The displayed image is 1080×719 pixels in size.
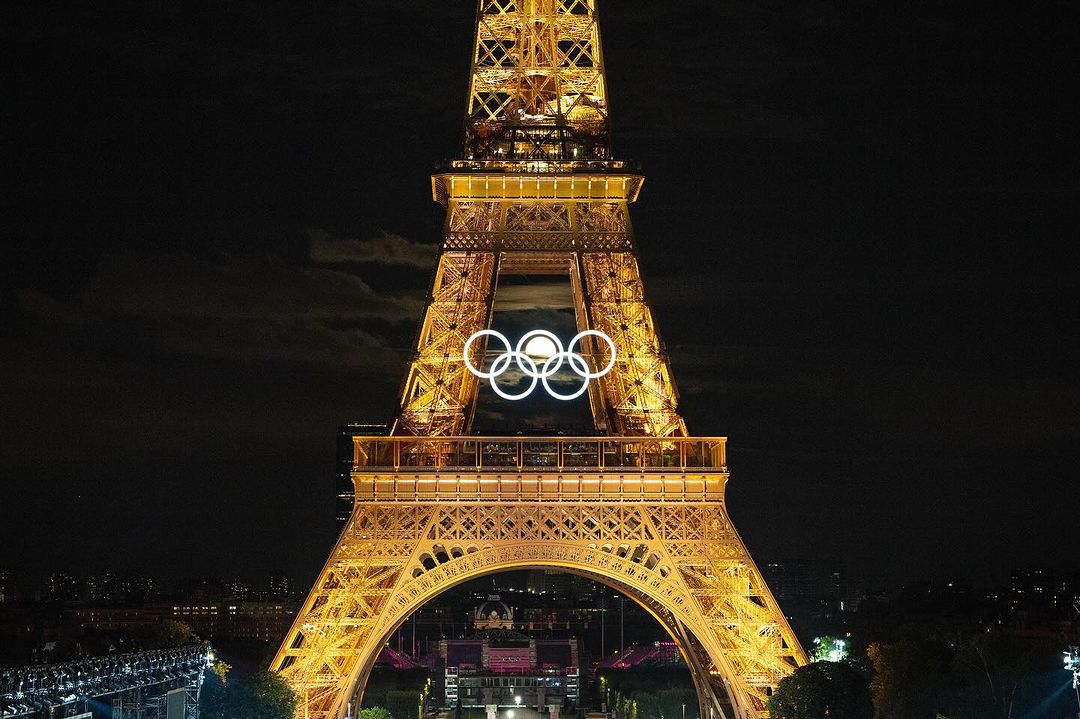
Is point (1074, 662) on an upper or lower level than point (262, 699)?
upper

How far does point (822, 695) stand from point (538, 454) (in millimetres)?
10893

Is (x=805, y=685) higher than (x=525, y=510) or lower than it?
lower

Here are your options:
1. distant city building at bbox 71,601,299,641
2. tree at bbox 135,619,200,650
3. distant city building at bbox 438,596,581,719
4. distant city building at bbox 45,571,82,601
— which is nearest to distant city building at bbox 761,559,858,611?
distant city building at bbox 438,596,581,719

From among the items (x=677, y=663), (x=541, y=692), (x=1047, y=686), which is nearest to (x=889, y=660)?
(x=1047, y=686)

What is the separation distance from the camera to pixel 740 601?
165 feet

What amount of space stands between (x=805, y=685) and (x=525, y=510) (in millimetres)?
9487

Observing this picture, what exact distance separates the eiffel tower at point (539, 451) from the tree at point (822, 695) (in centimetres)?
60

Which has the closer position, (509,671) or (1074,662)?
(1074,662)

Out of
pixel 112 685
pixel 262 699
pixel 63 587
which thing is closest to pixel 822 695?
pixel 262 699

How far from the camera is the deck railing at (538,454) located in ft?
169

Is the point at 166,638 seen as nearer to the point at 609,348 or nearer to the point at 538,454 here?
the point at 538,454

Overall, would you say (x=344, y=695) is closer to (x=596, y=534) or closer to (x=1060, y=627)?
(x=596, y=534)

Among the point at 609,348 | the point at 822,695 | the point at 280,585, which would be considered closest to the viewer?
the point at 822,695

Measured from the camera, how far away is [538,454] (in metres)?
52.2
